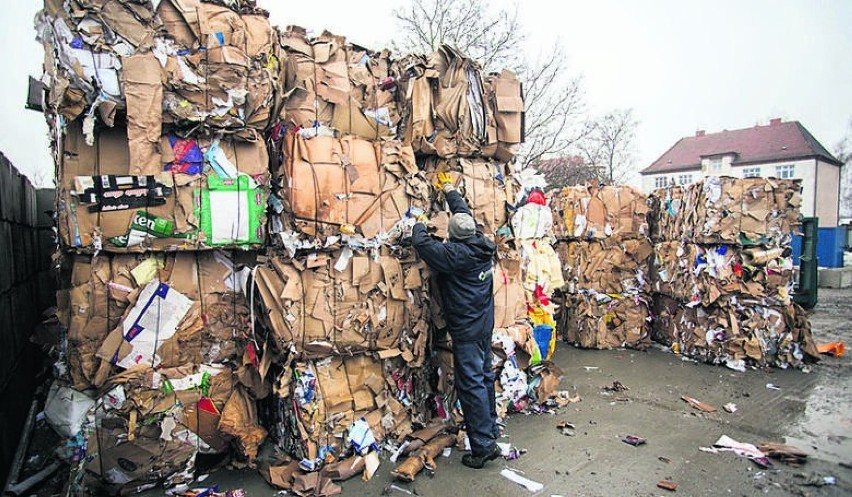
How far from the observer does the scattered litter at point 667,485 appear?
11.3 feet

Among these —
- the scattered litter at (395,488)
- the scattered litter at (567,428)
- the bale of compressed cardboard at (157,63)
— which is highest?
the bale of compressed cardboard at (157,63)

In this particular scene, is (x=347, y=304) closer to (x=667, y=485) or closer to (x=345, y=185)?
(x=345, y=185)

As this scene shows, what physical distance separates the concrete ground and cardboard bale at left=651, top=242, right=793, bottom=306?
97cm

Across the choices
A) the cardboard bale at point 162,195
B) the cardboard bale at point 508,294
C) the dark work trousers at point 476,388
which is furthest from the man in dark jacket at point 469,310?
the cardboard bale at point 162,195

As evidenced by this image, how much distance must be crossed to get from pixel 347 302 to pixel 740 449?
3.49 m

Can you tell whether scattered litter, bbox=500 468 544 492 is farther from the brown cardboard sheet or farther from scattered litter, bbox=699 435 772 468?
scattered litter, bbox=699 435 772 468

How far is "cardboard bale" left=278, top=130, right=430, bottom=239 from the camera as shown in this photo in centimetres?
358

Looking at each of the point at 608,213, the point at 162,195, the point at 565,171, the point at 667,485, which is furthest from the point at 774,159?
the point at 162,195

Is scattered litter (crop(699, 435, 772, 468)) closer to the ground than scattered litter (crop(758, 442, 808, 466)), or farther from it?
closer to the ground

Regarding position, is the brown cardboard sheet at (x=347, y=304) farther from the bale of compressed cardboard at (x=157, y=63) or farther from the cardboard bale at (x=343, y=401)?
the bale of compressed cardboard at (x=157, y=63)

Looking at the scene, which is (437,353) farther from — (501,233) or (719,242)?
Answer: (719,242)

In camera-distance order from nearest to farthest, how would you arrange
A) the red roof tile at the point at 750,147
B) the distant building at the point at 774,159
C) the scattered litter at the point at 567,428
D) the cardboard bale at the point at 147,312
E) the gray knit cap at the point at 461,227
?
the cardboard bale at the point at 147,312
the gray knit cap at the point at 461,227
the scattered litter at the point at 567,428
the distant building at the point at 774,159
the red roof tile at the point at 750,147

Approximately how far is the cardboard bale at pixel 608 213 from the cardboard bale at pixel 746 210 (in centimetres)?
105

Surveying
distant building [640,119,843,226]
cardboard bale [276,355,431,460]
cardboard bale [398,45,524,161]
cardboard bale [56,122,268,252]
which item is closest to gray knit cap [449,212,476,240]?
cardboard bale [398,45,524,161]
